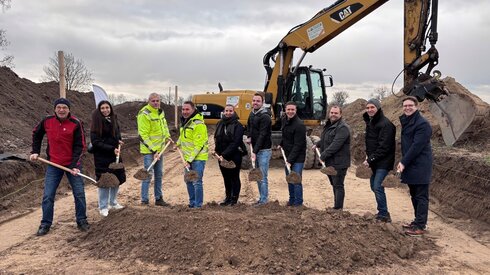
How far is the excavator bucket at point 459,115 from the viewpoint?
1041cm

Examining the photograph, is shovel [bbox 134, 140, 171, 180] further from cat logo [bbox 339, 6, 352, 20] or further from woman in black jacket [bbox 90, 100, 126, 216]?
cat logo [bbox 339, 6, 352, 20]

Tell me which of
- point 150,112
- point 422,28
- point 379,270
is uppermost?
point 422,28

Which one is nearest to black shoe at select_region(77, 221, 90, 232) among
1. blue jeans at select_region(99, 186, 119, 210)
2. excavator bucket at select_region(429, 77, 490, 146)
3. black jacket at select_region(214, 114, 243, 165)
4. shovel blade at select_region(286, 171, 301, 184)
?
blue jeans at select_region(99, 186, 119, 210)

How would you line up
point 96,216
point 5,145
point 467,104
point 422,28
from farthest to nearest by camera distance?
1. point 5,145
2. point 467,104
3. point 422,28
4. point 96,216

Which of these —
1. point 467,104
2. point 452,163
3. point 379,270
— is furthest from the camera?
point 467,104

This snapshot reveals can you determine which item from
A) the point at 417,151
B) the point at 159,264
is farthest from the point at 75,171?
the point at 417,151

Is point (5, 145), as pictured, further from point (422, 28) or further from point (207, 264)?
point (422, 28)

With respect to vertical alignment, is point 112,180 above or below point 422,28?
below

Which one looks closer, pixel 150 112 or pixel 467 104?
pixel 150 112

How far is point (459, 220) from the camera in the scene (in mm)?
6984

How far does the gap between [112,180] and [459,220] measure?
545cm

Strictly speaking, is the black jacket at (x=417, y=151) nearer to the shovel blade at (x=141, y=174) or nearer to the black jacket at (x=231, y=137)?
the black jacket at (x=231, y=137)

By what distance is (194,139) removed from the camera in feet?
21.5

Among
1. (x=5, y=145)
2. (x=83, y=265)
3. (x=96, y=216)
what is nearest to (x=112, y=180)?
(x=96, y=216)
